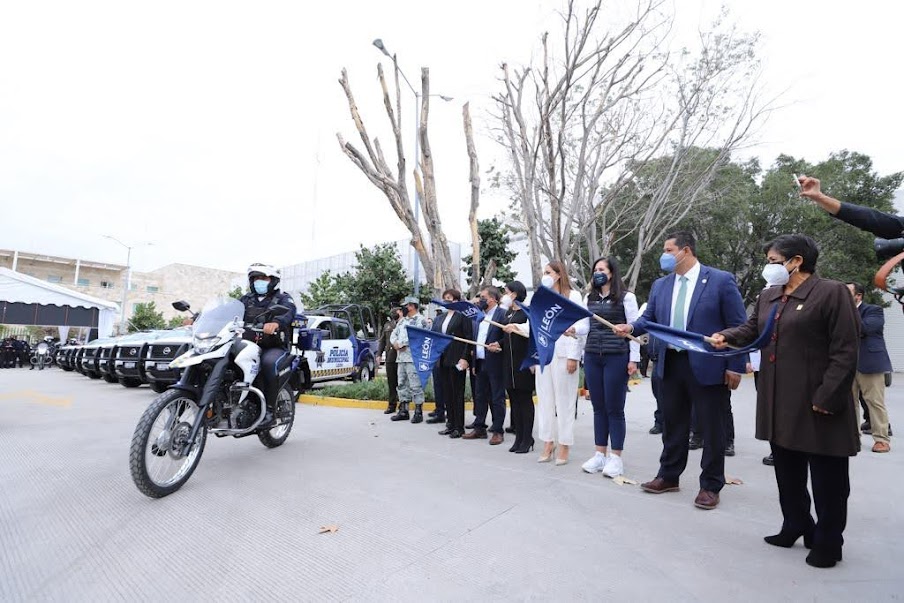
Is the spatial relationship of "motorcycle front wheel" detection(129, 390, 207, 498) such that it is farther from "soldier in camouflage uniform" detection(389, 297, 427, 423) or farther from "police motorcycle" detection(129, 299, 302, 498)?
"soldier in camouflage uniform" detection(389, 297, 427, 423)

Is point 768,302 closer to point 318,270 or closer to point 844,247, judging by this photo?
point 844,247

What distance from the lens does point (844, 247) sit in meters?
20.3

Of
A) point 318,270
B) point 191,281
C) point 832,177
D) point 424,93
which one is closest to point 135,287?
point 191,281

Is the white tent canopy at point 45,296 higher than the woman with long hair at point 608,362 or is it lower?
higher

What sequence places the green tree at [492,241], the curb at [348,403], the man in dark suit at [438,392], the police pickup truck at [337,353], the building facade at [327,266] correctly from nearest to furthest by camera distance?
the man in dark suit at [438,392] < the curb at [348,403] < the police pickup truck at [337,353] < the green tree at [492,241] < the building facade at [327,266]

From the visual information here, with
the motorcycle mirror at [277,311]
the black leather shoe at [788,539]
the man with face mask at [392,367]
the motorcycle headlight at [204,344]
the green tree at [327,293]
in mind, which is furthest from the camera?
the green tree at [327,293]

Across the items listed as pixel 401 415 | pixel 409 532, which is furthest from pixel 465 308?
pixel 409 532

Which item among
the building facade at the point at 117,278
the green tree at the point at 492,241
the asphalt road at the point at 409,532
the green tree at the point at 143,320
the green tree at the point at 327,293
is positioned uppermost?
the building facade at the point at 117,278

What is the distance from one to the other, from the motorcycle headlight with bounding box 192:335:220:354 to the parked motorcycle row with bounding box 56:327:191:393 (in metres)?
5.49

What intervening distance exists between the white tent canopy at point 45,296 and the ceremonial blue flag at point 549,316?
25.7 metres

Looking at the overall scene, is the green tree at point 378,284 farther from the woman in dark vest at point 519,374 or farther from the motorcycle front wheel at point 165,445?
the motorcycle front wheel at point 165,445

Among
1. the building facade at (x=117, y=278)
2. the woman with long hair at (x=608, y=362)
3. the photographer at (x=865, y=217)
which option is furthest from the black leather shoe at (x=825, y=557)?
the building facade at (x=117, y=278)

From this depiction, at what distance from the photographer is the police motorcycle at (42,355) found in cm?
2258

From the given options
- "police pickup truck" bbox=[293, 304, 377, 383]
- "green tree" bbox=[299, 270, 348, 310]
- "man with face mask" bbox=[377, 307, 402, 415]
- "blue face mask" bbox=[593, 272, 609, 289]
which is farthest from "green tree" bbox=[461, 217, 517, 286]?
"blue face mask" bbox=[593, 272, 609, 289]
